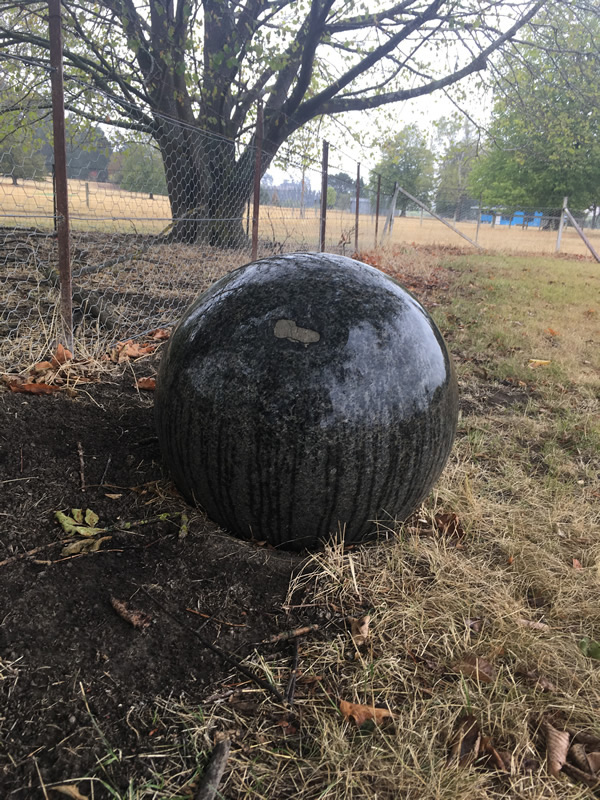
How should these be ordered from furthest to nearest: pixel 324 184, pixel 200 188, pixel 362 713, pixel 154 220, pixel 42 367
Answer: pixel 324 184
pixel 200 188
pixel 154 220
pixel 42 367
pixel 362 713

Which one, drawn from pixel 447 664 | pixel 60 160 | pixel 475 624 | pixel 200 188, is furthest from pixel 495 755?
pixel 200 188

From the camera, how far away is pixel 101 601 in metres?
2.01

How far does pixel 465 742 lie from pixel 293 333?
1.44m

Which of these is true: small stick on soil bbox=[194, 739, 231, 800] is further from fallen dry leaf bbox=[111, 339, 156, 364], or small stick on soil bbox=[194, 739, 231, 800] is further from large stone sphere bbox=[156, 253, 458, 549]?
fallen dry leaf bbox=[111, 339, 156, 364]

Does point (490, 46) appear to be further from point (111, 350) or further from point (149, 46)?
point (111, 350)

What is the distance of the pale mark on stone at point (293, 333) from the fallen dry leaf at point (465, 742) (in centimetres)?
134

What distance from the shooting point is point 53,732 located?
156cm

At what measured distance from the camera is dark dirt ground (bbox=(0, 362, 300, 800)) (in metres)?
1.57

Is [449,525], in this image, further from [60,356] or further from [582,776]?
[60,356]

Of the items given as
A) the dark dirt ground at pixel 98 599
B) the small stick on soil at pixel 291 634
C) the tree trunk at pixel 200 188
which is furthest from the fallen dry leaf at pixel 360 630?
the tree trunk at pixel 200 188

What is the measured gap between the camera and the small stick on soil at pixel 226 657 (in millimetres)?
1760

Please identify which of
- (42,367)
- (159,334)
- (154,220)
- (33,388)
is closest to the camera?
(33,388)

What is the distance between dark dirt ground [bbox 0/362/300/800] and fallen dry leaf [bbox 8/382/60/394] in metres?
0.26

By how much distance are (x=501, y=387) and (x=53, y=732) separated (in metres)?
4.31
